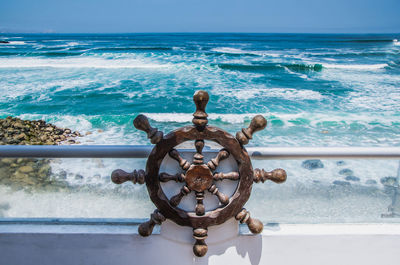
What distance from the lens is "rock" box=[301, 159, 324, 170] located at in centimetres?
129

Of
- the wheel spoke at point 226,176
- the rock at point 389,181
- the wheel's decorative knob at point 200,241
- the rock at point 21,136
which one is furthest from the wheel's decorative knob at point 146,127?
the rock at point 21,136

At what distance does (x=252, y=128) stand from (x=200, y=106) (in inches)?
8.1

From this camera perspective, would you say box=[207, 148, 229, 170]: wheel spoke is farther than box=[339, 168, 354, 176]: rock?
No

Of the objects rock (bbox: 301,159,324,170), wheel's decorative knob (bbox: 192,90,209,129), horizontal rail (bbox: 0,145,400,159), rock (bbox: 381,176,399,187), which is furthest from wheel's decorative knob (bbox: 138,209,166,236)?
rock (bbox: 381,176,399,187)

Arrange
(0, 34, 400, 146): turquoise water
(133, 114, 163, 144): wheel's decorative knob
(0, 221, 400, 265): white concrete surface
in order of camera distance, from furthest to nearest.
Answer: (0, 34, 400, 146): turquoise water, (0, 221, 400, 265): white concrete surface, (133, 114, 163, 144): wheel's decorative knob

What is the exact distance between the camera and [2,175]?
1.24m

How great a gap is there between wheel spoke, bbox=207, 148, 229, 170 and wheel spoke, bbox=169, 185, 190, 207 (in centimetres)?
13

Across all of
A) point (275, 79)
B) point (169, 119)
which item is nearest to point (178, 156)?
point (169, 119)

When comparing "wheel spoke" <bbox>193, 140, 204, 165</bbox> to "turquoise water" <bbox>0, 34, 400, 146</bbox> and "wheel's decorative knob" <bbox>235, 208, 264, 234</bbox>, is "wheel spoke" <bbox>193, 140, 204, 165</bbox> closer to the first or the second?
"wheel's decorative knob" <bbox>235, 208, 264, 234</bbox>

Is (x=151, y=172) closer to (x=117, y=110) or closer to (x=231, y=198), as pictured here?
(x=231, y=198)

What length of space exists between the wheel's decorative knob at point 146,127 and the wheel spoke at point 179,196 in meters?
0.21

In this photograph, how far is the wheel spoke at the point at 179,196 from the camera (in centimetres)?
Answer: 115

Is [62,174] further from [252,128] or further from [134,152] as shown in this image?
[252,128]

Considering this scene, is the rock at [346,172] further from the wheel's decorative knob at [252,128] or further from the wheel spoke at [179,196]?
the wheel spoke at [179,196]
